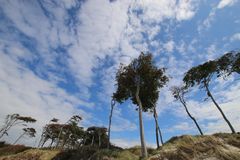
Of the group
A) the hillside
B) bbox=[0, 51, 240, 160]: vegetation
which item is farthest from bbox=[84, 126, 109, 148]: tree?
the hillside

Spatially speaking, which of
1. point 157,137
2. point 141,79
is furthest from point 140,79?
point 157,137

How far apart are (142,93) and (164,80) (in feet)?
11.9

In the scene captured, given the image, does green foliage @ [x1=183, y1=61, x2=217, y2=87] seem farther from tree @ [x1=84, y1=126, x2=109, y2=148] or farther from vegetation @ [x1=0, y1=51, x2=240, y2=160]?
tree @ [x1=84, y1=126, x2=109, y2=148]

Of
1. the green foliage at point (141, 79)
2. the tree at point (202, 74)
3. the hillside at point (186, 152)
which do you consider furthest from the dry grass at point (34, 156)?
the tree at point (202, 74)

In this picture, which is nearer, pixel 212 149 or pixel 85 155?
pixel 212 149

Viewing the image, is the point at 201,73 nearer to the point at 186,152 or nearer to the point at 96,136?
the point at 186,152

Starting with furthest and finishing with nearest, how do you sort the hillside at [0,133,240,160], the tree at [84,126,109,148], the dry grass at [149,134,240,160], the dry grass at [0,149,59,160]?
the tree at [84,126,109,148], the dry grass at [0,149,59,160], the hillside at [0,133,240,160], the dry grass at [149,134,240,160]

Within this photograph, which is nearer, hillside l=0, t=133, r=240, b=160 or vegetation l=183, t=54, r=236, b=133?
hillside l=0, t=133, r=240, b=160

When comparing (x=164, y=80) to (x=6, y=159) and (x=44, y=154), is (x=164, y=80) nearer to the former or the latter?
(x=44, y=154)

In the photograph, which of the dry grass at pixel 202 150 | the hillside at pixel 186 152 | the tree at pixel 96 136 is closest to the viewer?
the dry grass at pixel 202 150

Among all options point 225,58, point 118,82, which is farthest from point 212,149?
point 225,58

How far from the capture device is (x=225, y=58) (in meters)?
28.5

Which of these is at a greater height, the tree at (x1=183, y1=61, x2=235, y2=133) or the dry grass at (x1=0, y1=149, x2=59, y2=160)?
the tree at (x1=183, y1=61, x2=235, y2=133)

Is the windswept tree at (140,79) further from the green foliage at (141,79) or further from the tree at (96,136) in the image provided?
the tree at (96,136)
